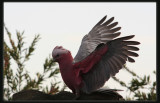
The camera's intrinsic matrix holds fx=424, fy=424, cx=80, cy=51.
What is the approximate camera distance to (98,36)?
3.39 m

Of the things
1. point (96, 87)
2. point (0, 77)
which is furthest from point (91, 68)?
point (0, 77)

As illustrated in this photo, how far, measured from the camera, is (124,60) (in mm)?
2645

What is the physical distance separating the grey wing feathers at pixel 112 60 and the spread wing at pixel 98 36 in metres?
0.40

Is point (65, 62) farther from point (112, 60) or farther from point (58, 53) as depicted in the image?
point (112, 60)

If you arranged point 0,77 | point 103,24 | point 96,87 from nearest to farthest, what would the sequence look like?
point 96,87 < point 0,77 < point 103,24

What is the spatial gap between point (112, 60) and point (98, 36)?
763mm

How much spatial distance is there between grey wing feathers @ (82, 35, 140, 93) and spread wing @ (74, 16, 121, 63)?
1.32 ft

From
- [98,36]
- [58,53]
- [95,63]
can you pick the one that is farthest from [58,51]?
[98,36]

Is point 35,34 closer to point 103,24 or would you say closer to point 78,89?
point 103,24

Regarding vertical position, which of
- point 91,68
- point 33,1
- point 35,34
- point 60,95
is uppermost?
point 33,1

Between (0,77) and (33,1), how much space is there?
61 cm

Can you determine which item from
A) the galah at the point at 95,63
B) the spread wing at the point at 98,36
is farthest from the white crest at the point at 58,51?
the spread wing at the point at 98,36

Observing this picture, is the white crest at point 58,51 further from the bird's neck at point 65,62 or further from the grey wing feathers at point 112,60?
the grey wing feathers at point 112,60

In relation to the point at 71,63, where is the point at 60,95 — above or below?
below
